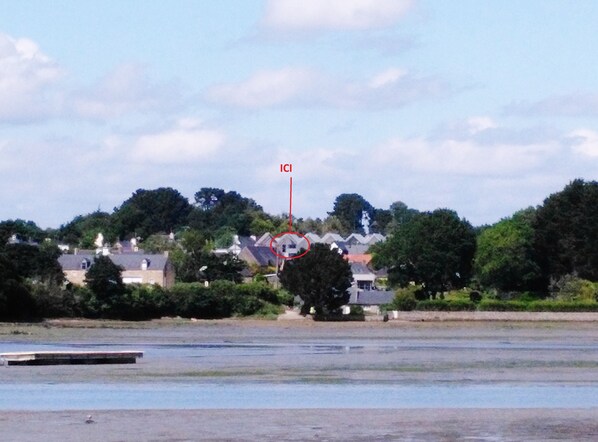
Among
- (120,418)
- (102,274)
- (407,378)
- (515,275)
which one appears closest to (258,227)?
(515,275)

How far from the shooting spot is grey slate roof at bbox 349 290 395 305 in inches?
4425

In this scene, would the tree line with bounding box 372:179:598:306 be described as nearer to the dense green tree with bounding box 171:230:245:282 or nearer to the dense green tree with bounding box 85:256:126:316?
the dense green tree with bounding box 171:230:245:282

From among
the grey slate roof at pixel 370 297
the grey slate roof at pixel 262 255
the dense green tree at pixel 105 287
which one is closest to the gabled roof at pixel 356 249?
the grey slate roof at pixel 262 255

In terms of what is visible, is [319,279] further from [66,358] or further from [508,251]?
[66,358]

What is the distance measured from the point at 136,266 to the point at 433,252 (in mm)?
26936

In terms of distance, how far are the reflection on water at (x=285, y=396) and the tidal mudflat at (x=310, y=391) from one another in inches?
1.7

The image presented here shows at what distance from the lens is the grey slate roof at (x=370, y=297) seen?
112 metres

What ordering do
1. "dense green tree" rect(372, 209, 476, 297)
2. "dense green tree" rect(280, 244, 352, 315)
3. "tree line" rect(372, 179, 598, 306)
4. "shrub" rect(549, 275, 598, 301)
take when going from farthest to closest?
1. "dense green tree" rect(372, 209, 476, 297)
2. "tree line" rect(372, 179, 598, 306)
3. "shrub" rect(549, 275, 598, 301)
4. "dense green tree" rect(280, 244, 352, 315)

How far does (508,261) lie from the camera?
109m

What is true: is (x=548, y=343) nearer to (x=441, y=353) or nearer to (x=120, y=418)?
(x=441, y=353)

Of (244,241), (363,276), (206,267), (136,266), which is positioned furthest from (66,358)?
(244,241)

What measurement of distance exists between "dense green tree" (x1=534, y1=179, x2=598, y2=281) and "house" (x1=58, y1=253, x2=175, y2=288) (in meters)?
31.9

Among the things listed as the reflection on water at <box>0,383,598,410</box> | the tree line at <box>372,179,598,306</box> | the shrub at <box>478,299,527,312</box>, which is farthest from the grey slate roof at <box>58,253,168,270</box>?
the reflection on water at <box>0,383,598,410</box>

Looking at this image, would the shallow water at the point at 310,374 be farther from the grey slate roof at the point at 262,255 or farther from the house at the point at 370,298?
the grey slate roof at the point at 262,255
